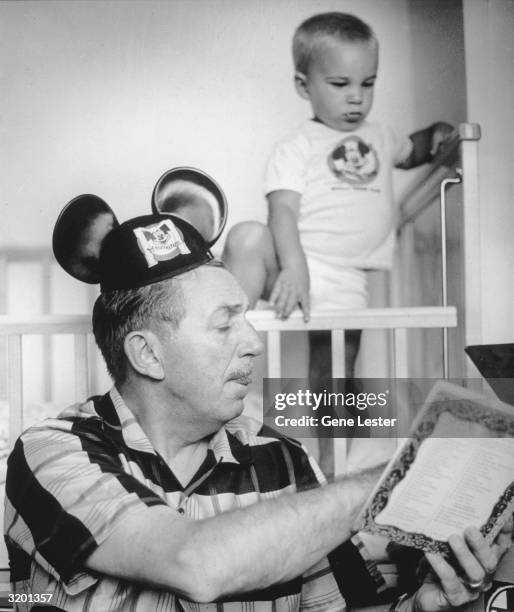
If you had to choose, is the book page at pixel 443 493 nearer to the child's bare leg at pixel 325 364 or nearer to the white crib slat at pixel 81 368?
the child's bare leg at pixel 325 364

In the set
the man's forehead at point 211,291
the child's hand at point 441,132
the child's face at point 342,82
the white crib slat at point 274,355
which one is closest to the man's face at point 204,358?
the man's forehead at point 211,291

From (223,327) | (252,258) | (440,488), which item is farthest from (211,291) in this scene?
(440,488)

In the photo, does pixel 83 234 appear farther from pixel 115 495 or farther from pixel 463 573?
pixel 463 573

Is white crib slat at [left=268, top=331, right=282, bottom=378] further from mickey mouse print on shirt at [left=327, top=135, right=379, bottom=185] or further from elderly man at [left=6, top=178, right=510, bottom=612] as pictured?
mickey mouse print on shirt at [left=327, top=135, right=379, bottom=185]

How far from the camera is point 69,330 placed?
45.4 inches

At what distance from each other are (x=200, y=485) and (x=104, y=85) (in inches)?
28.1

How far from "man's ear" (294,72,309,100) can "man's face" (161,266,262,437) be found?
16.1 inches

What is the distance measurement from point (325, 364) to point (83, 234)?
0.47 meters

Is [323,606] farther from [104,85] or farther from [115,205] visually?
[104,85]

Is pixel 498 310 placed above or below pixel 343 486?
above

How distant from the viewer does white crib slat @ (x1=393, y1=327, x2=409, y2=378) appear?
1.13 m

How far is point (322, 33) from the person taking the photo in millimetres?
1185

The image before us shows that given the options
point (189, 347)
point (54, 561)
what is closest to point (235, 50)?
point (189, 347)

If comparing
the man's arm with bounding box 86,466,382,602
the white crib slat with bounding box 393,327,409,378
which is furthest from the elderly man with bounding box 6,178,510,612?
the white crib slat with bounding box 393,327,409,378
